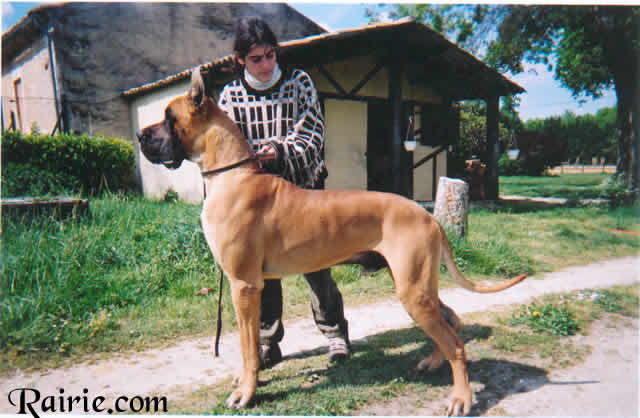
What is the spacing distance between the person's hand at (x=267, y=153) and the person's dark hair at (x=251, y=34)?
70cm

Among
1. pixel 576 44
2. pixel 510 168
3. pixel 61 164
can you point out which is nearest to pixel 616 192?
pixel 576 44

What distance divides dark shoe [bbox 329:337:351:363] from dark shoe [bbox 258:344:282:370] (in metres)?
0.42

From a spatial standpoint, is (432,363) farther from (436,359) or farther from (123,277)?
(123,277)

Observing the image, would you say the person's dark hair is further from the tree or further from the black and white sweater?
the tree

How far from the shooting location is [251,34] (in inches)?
93.4

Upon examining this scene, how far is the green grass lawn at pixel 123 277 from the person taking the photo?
2.97 metres

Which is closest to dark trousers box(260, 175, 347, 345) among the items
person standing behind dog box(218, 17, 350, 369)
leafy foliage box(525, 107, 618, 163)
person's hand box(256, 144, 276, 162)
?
person standing behind dog box(218, 17, 350, 369)

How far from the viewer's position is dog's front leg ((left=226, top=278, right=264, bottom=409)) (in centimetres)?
214

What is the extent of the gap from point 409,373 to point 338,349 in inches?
22.3

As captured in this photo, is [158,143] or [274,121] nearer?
[158,143]

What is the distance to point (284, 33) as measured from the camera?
40.9 ft

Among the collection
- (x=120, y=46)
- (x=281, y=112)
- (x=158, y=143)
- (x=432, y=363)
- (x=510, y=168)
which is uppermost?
(x=120, y=46)

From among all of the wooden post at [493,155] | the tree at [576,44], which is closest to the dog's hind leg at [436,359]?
the tree at [576,44]

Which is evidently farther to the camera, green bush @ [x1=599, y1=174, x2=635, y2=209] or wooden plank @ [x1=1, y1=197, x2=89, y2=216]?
green bush @ [x1=599, y1=174, x2=635, y2=209]
